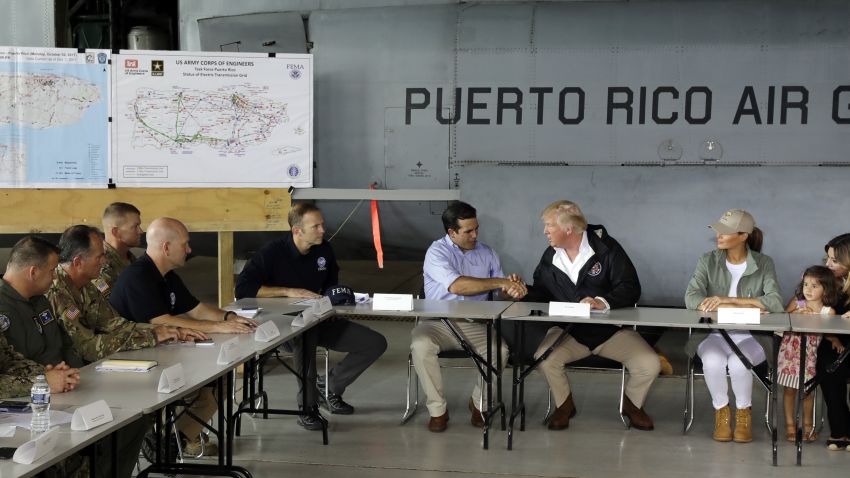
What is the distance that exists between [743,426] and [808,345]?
0.57 m

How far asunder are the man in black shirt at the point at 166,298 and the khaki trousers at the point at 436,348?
3.59 ft

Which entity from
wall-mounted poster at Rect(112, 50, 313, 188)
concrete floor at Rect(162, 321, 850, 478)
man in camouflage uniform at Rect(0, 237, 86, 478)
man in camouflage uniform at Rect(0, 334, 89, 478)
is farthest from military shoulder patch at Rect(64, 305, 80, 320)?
wall-mounted poster at Rect(112, 50, 313, 188)

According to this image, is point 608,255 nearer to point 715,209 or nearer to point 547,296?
point 547,296

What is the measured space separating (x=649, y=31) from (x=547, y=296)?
7.57 ft

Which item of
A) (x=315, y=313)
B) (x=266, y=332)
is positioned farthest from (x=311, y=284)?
(x=266, y=332)

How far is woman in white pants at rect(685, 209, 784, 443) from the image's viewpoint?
5406 mm

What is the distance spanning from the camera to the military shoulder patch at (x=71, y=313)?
4.37 m

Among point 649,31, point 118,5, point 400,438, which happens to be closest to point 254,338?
point 400,438

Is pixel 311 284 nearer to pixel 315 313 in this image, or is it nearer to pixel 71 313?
pixel 315 313

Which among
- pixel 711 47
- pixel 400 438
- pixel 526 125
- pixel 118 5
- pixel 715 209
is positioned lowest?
pixel 400 438

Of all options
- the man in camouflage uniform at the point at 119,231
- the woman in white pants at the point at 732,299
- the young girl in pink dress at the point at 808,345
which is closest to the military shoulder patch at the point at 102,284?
the man in camouflage uniform at the point at 119,231

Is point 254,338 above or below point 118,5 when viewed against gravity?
below

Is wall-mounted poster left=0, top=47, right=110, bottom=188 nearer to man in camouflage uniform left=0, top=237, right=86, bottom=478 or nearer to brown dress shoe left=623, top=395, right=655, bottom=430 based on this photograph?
man in camouflage uniform left=0, top=237, right=86, bottom=478

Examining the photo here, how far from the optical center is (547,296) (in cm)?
603
